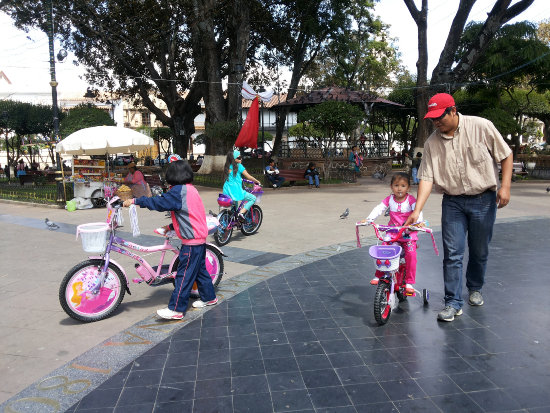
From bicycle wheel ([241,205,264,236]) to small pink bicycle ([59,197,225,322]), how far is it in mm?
3821

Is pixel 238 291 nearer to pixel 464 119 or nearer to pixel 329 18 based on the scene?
pixel 464 119

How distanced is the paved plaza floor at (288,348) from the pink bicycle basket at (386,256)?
1.91ft

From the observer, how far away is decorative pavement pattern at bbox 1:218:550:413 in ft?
9.82

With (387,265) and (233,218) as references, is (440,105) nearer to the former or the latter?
(387,265)

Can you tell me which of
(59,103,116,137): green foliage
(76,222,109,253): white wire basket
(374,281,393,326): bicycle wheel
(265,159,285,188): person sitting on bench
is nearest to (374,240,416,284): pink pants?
(374,281,393,326): bicycle wheel

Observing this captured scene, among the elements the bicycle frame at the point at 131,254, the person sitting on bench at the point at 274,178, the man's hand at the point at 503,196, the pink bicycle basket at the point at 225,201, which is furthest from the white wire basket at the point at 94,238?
the person sitting on bench at the point at 274,178

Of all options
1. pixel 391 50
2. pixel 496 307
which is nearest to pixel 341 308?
pixel 496 307

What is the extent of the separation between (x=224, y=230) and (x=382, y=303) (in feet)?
14.4

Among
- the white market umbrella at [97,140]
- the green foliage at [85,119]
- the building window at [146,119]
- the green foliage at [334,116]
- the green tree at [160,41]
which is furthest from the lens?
the building window at [146,119]

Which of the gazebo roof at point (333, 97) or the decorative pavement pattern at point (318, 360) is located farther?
the gazebo roof at point (333, 97)

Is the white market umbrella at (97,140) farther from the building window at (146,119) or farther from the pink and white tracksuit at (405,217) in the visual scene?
the building window at (146,119)

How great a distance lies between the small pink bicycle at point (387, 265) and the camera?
403cm

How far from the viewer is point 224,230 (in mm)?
8023

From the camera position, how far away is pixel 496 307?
15.0 feet
